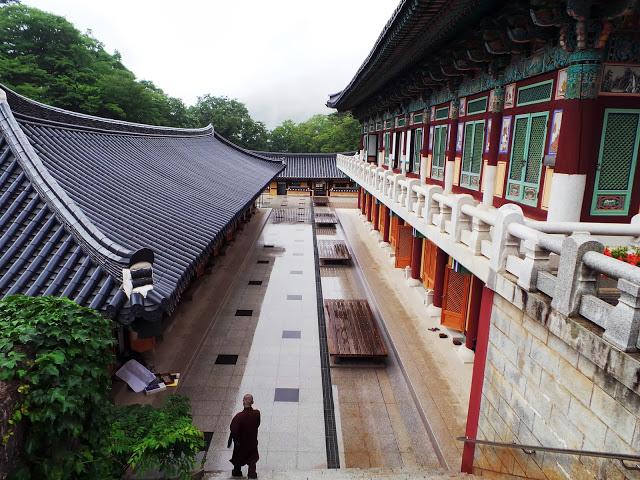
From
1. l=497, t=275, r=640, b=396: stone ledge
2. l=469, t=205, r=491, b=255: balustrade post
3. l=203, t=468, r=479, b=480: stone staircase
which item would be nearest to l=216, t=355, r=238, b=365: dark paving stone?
l=203, t=468, r=479, b=480: stone staircase

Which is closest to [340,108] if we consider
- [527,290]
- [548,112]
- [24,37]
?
[548,112]

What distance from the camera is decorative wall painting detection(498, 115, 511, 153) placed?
30.6ft

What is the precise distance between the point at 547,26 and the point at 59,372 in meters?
8.25

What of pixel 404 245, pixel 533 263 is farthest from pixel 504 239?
pixel 404 245

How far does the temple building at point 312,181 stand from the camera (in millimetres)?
47344

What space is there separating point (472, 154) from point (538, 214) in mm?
3627

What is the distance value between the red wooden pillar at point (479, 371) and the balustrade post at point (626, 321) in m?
2.54

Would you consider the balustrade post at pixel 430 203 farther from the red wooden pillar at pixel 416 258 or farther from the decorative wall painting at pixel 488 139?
the red wooden pillar at pixel 416 258

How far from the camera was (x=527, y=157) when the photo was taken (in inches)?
337

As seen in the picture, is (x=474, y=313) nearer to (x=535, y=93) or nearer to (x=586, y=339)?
(x=535, y=93)

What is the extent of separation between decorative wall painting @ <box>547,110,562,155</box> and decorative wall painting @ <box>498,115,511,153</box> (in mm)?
1752

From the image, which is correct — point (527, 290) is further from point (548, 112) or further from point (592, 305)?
point (548, 112)

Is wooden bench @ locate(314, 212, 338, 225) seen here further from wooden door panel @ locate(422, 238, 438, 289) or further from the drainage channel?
the drainage channel

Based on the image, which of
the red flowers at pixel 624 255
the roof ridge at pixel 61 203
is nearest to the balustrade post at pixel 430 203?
the red flowers at pixel 624 255
